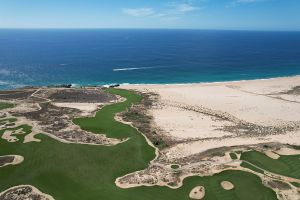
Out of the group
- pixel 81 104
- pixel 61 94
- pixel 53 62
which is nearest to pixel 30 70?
pixel 53 62

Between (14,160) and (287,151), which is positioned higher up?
(287,151)

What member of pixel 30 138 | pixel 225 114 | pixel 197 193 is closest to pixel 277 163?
pixel 197 193

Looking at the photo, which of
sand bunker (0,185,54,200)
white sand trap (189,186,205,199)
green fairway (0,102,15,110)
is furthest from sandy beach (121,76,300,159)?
green fairway (0,102,15,110)

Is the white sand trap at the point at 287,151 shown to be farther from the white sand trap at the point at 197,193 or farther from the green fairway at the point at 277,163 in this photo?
the white sand trap at the point at 197,193

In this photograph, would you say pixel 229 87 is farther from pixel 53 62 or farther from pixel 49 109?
pixel 53 62

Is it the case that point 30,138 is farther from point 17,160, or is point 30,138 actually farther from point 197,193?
point 197,193
